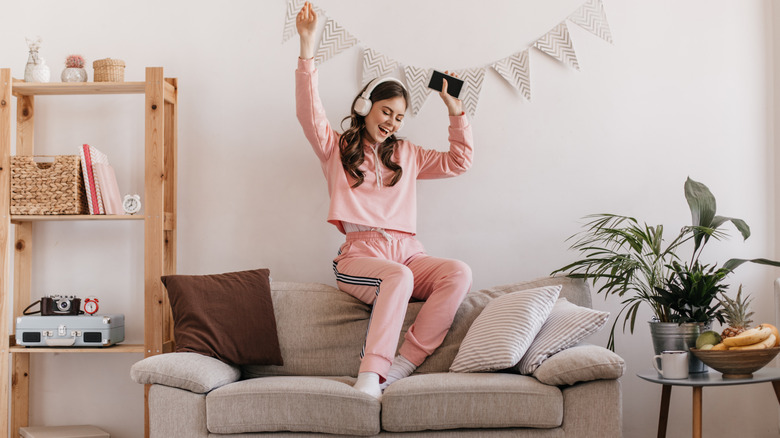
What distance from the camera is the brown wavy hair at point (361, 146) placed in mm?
2549

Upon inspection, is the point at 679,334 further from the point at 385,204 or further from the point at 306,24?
the point at 306,24

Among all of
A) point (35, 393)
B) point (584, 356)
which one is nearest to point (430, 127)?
point (584, 356)

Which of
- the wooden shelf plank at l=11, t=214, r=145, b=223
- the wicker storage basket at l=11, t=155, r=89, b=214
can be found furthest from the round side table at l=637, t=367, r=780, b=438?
the wicker storage basket at l=11, t=155, r=89, b=214

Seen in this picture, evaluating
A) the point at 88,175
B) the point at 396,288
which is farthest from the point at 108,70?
the point at 396,288

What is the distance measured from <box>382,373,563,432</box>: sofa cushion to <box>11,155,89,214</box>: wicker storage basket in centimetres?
151

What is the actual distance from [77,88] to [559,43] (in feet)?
6.33

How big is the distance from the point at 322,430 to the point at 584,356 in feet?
2.44

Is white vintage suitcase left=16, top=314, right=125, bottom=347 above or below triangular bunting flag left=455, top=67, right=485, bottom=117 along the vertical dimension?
below

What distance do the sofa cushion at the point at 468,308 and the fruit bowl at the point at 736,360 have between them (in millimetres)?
460

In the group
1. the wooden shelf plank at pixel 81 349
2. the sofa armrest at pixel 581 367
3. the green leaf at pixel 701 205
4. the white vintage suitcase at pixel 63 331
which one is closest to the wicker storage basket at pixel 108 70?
the white vintage suitcase at pixel 63 331

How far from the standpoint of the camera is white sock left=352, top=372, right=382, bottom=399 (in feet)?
6.47

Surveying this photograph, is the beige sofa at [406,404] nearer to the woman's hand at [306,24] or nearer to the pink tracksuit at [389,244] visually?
the pink tracksuit at [389,244]

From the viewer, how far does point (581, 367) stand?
1.87m

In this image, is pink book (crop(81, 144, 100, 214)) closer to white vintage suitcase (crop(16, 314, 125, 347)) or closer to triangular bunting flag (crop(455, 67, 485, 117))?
white vintage suitcase (crop(16, 314, 125, 347))
